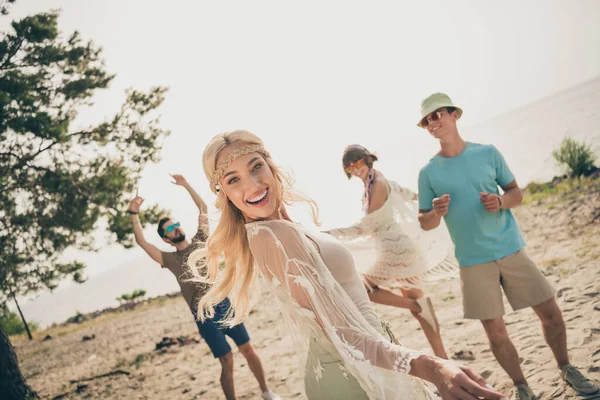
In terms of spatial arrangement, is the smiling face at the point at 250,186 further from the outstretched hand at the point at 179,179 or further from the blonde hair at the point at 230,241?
the outstretched hand at the point at 179,179

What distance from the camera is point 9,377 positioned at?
241 inches

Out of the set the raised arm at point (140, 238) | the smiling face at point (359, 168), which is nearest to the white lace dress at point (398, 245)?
the smiling face at point (359, 168)

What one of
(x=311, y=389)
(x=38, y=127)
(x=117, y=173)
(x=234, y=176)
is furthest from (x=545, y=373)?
(x=38, y=127)

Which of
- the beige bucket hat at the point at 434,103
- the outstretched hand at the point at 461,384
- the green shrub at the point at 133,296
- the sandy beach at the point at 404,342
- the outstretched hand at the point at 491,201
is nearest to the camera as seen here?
the outstretched hand at the point at 461,384

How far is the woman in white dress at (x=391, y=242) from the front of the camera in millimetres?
3988

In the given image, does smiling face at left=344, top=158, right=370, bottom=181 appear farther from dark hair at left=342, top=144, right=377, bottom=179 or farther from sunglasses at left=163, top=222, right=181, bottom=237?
sunglasses at left=163, top=222, right=181, bottom=237

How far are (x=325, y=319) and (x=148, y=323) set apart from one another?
12855 millimetres

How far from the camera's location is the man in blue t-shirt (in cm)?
292

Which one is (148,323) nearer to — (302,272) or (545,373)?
(545,373)

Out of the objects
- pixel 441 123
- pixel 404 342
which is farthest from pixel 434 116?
pixel 404 342

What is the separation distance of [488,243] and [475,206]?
0.29 metres

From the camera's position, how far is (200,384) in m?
5.86

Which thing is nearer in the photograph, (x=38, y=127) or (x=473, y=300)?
(x=473, y=300)

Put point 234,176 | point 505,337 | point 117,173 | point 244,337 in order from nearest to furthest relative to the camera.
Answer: point 234,176 < point 505,337 < point 244,337 < point 117,173
